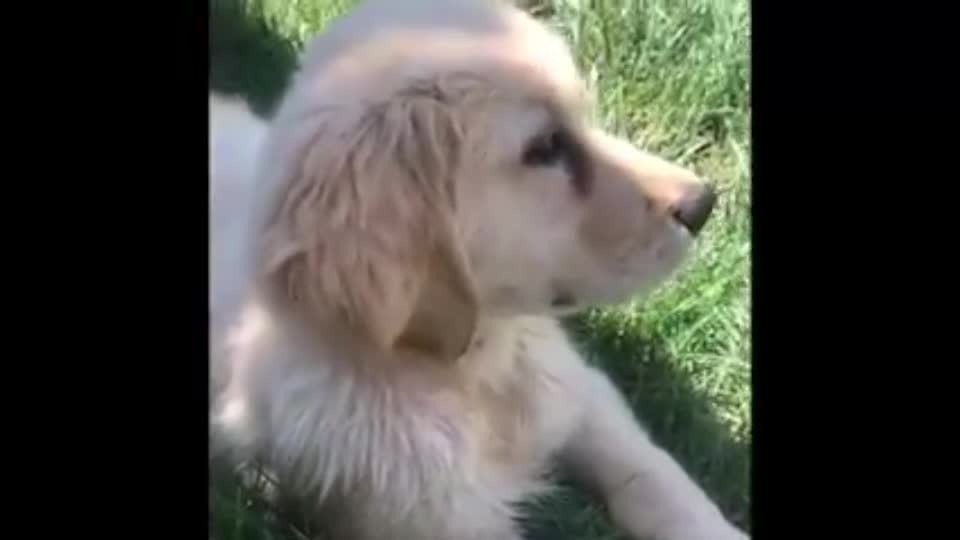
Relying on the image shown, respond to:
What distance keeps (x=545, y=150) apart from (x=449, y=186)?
9 centimetres

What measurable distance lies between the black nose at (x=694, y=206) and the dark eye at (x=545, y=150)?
11 centimetres

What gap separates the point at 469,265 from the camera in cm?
213

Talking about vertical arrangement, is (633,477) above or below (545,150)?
below

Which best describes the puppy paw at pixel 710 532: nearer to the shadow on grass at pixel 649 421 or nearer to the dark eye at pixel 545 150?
the shadow on grass at pixel 649 421

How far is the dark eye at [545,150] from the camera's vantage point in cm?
214

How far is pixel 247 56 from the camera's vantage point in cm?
217

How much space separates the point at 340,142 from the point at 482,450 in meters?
0.32

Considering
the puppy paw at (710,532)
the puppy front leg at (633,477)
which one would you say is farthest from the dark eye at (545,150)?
the puppy paw at (710,532)

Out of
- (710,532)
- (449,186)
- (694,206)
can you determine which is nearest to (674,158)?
(694,206)

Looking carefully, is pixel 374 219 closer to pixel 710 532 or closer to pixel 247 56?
pixel 247 56

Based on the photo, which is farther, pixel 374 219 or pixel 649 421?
pixel 649 421
